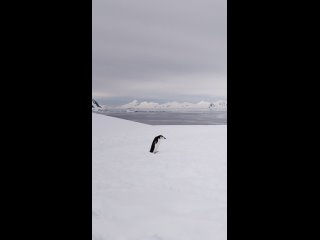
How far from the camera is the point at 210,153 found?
892cm

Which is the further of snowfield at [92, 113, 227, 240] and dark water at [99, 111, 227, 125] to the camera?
dark water at [99, 111, 227, 125]

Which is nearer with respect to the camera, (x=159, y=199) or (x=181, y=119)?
(x=159, y=199)

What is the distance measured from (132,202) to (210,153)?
523 centimetres

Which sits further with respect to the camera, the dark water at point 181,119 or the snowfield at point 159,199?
the dark water at point 181,119
